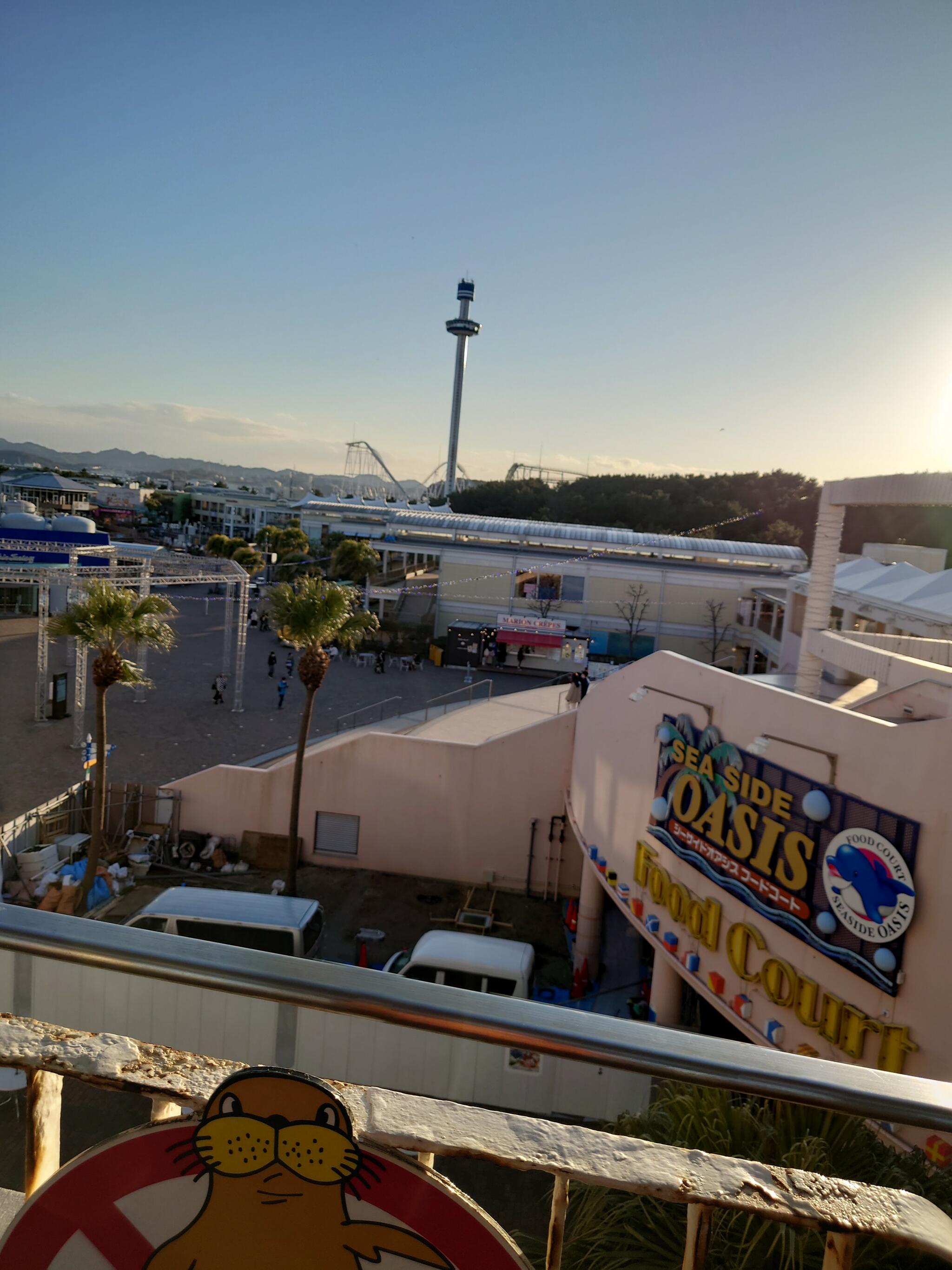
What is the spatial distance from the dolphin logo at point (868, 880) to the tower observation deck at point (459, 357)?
280 feet

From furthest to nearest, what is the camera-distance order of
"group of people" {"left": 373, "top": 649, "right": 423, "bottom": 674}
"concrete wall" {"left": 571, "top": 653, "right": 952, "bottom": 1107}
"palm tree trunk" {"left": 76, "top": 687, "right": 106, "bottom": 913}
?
"group of people" {"left": 373, "top": 649, "right": 423, "bottom": 674} → "palm tree trunk" {"left": 76, "top": 687, "right": 106, "bottom": 913} → "concrete wall" {"left": 571, "top": 653, "right": 952, "bottom": 1107}

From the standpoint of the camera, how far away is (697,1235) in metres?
1.05

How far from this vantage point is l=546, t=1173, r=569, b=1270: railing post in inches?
40.9

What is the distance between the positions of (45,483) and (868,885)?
210 feet

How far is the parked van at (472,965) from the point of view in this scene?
28.8 ft

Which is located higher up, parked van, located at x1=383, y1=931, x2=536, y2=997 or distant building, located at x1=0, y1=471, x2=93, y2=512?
distant building, located at x1=0, y1=471, x2=93, y2=512

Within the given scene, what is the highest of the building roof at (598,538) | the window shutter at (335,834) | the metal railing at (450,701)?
the building roof at (598,538)

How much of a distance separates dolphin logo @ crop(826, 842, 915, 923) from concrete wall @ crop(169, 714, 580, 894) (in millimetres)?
6989

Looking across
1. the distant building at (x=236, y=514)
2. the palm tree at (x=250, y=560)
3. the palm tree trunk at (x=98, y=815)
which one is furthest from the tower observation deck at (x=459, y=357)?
the palm tree trunk at (x=98, y=815)

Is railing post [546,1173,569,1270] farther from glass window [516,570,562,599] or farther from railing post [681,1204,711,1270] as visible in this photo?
glass window [516,570,562,599]

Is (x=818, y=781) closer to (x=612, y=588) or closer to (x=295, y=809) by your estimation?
(x=295, y=809)

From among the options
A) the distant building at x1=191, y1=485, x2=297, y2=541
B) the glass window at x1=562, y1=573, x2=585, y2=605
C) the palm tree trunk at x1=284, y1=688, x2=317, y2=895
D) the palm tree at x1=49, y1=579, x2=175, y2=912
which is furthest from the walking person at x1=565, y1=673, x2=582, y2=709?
the distant building at x1=191, y1=485, x2=297, y2=541

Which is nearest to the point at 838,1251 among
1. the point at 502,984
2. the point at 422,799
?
the point at 502,984

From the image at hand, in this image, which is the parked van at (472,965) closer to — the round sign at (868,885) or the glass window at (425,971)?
the glass window at (425,971)
